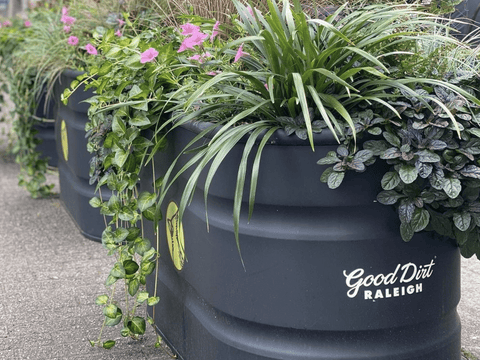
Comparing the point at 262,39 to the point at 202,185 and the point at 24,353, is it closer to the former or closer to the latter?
the point at 202,185

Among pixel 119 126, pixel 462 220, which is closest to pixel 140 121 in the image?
pixel 119 126

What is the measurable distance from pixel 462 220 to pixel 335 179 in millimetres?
402

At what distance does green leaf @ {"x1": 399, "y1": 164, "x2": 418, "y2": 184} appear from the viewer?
6.45 feet

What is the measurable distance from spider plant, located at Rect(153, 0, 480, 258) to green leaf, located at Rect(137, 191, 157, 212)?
0.37 metres

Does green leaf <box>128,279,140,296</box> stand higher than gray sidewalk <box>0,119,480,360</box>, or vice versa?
green leaf <box>128,279,140,296</box>

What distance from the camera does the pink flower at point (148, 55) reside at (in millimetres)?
2504

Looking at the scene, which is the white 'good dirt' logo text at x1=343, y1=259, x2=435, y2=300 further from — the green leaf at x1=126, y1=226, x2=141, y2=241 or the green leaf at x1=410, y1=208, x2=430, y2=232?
the green leaf at x1=126, y1=226, x2=141, y2=241

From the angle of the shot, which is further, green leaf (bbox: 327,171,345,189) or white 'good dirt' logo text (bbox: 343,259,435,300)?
white 'good dirt' logo text (bbox: 343,259,435,300)

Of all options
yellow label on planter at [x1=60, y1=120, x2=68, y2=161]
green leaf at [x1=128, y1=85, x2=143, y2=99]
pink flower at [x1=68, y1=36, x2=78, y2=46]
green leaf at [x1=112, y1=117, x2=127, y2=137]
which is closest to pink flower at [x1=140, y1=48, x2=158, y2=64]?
green leaf at [x1=128, y1=85, x2=143, y2=99]

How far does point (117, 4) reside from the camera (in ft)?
14.9

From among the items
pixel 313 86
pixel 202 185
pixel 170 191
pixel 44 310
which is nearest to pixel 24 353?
pixel 44 310

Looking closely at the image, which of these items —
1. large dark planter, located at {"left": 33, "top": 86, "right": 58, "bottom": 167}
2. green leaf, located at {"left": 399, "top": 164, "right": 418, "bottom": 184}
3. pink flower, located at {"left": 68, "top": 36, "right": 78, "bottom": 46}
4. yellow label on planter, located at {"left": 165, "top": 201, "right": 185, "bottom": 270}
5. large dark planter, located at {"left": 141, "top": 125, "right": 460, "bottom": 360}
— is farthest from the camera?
large dark planter, located at {"left": 33, "top": 86, "right": 58, "bottom": 167}

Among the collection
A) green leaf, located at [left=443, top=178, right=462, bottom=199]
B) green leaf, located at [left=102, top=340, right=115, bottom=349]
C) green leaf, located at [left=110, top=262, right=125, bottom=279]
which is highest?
green leaf, located at [left=443, top=178, right=462, bottom=199]

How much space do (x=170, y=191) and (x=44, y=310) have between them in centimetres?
115
